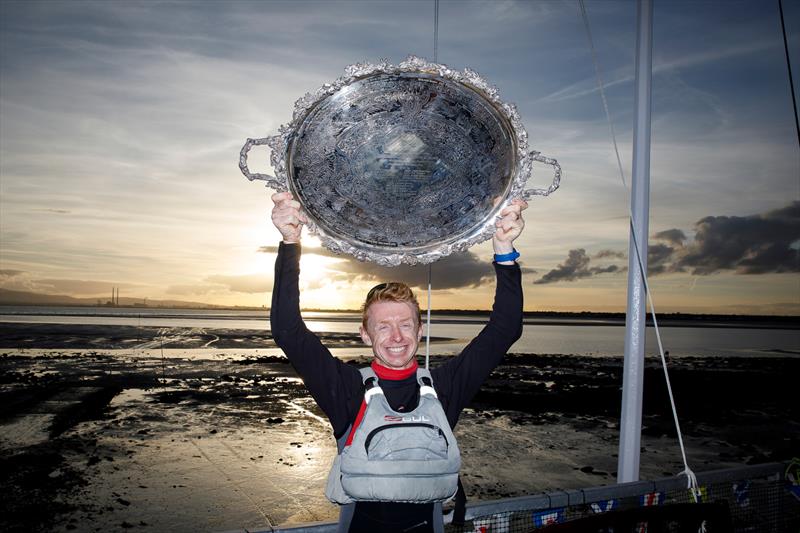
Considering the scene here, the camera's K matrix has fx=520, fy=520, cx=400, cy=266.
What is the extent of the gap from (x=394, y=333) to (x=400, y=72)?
99cm

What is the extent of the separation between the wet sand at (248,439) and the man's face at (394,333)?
18.5 ft

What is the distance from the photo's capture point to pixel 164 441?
10062 millimetres

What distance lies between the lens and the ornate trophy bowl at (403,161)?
1.99 meters

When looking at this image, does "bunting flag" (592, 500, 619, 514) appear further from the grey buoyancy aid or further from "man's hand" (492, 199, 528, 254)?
"man's hand" (492, 199, 528, 254)

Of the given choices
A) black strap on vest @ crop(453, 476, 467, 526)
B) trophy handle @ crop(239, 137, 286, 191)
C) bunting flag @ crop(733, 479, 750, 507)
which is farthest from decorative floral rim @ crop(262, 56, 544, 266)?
bunting flag @ crop(733, 479, 750, 507)

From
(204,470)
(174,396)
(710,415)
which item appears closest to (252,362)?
(174,396)

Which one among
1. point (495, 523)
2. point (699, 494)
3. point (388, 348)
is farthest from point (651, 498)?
point (388, 348)

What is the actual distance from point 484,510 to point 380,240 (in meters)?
1.50

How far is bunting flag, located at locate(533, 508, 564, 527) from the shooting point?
2.71 metres

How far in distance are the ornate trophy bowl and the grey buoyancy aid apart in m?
0.61

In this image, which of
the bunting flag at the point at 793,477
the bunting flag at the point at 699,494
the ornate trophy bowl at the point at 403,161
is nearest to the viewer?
the ornate trophy bowl at the point at 403,161

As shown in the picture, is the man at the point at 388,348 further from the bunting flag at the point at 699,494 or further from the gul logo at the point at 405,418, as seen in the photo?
the bunting flag at the point at 699,494

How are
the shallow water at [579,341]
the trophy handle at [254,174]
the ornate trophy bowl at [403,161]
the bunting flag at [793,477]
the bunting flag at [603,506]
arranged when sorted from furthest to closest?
the shallow water at [579,341] → the bunting flag at [793,477] → the bunting flag at [603,506] → the ornate trophy bowl at [403,161] → the trophy handle at [254,174]

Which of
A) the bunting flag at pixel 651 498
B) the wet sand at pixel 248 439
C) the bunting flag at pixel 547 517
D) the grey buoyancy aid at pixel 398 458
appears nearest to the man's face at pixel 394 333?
the grey buoyancy aid at pixel 398 458
